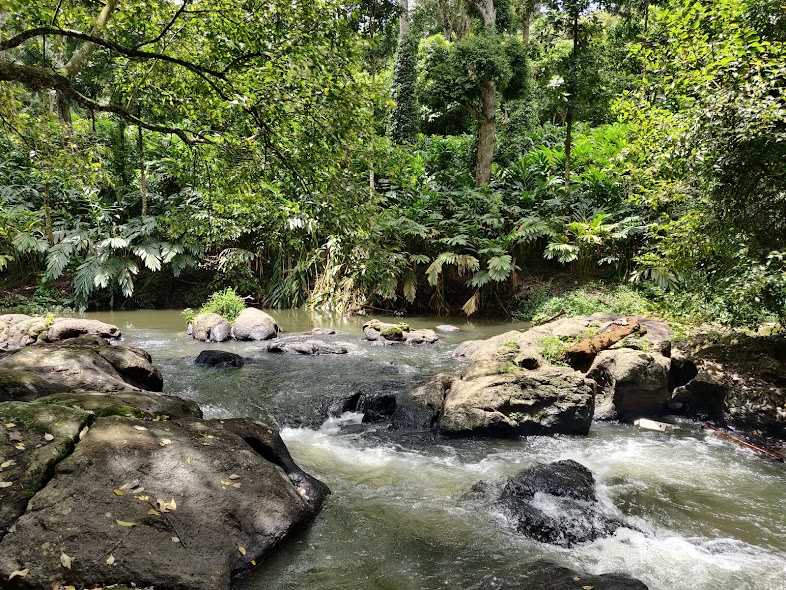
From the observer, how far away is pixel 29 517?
2.55 metres

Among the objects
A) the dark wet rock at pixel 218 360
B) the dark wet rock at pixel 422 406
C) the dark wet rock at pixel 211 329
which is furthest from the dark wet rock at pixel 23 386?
the dark wet rock at pixel 211 329

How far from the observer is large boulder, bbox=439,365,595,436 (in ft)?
18.6

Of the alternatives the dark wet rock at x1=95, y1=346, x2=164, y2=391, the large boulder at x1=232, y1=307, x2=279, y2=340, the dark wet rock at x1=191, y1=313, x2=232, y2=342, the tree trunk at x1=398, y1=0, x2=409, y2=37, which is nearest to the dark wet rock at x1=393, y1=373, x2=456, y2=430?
the dark wet rock at x1=95, y1=346, x2=164, y2=391

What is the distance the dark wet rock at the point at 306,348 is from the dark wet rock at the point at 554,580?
677cm

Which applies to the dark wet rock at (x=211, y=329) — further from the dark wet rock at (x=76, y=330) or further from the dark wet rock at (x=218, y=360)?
the dark wet rock at (x=218, y=360)

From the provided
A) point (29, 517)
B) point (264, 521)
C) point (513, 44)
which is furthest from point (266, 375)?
point (513, 44)

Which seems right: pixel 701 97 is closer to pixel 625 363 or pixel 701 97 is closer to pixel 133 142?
pixel 625 363

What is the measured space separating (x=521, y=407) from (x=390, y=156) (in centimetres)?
342

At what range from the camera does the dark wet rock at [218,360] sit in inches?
333

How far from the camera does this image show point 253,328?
10992 millimetres

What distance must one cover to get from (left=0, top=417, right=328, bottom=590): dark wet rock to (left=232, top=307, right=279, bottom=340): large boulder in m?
7.19

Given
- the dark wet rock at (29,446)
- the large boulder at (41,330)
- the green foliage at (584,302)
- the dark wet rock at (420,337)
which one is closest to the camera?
the dark wet rock at (29,446)

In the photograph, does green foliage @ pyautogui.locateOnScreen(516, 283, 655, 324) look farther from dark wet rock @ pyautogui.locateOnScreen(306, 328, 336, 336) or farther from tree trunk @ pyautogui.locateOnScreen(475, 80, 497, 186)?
tree trunk @ pyautogui.locateOnScreen(475, 80, 497, 186)

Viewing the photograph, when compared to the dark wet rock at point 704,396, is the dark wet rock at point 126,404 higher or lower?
higher
